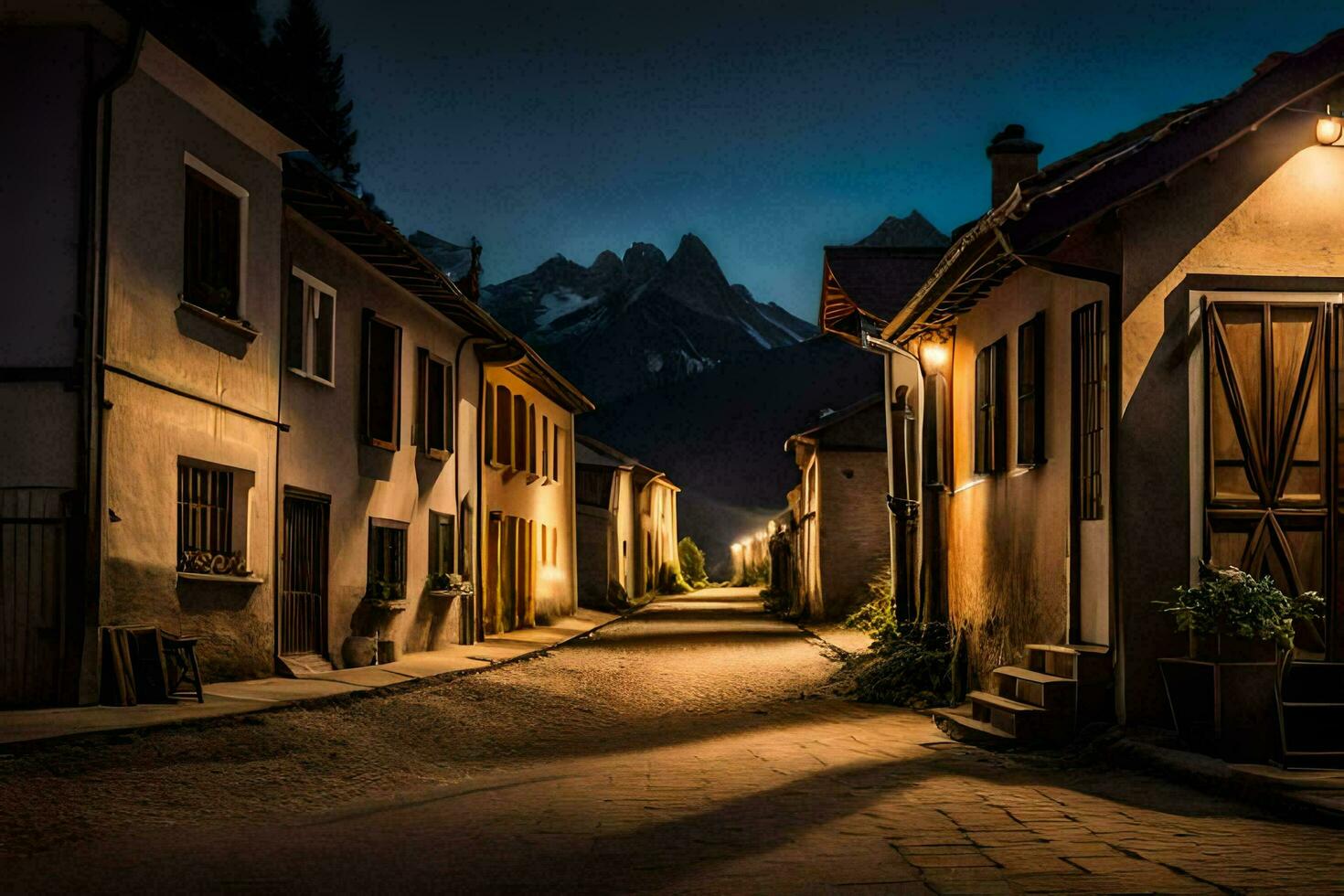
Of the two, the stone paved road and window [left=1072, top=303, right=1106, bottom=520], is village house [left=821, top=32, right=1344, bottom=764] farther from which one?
the stone paved road

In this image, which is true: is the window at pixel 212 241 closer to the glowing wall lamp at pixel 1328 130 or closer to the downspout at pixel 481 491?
the downspout at pixel 481 491

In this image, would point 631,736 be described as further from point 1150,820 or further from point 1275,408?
point 1275,408

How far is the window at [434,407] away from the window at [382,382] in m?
1.06

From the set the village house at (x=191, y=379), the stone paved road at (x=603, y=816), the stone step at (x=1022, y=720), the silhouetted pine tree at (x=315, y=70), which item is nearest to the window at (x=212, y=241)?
the village house at (x=191, y=379)

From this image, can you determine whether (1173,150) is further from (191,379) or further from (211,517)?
(211,517)

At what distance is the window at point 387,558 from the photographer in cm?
1652

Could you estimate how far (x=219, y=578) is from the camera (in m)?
11.7

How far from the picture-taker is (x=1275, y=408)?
9.39 m

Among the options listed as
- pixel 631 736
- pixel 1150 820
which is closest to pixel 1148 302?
pixel 1150 820

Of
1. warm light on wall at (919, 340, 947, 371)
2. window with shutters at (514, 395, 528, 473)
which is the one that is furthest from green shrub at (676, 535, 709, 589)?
warm light on wall at (919, 340, 947, 371)

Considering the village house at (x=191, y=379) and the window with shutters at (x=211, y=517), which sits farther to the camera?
the window with shutters at (x=211, y=517)

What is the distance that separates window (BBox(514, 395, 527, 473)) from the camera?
25297mm

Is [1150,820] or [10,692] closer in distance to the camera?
[1150,820]

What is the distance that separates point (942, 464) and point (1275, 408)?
20.3 ft
